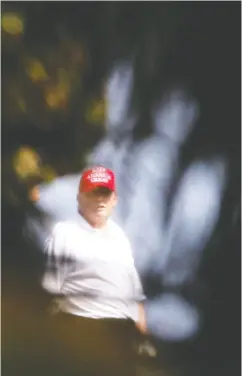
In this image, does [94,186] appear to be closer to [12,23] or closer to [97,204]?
[97,204]

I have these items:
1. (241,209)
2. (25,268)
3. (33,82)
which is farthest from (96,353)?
(33,82)

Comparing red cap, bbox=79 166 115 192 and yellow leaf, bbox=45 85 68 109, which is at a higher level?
yellow leaf, bbox=45 85 68 109

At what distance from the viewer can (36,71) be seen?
132cm

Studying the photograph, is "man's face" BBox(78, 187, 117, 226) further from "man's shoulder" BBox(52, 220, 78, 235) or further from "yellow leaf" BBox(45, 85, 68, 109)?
"yellow leaf" BBox(45, 85, 68, 109)

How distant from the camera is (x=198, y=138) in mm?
1319

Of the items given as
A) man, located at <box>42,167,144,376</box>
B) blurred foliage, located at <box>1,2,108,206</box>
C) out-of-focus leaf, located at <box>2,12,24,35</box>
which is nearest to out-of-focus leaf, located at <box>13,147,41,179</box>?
blurred foliage, located at <box>1,2,108,206</box>

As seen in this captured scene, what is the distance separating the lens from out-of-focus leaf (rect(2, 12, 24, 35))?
1.31 m

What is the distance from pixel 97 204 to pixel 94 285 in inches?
6.5

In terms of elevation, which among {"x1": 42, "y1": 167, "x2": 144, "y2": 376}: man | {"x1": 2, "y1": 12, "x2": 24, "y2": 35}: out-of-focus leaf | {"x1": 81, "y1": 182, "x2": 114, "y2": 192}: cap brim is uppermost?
{"x1": 2, "y1": 12, "x2": 24, "y2": 35}: out-of-focus leaf

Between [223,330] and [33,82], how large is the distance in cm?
65

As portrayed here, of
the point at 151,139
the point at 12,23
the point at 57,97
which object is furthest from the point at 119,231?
the point at 12,23

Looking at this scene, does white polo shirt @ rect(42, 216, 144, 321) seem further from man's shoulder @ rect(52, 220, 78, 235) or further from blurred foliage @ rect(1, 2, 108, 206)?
blurred foliage @ rect(1, 2, 108, 206)

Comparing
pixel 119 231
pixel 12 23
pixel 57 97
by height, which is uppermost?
pixel 12 23

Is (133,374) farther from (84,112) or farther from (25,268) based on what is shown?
(84,112)
